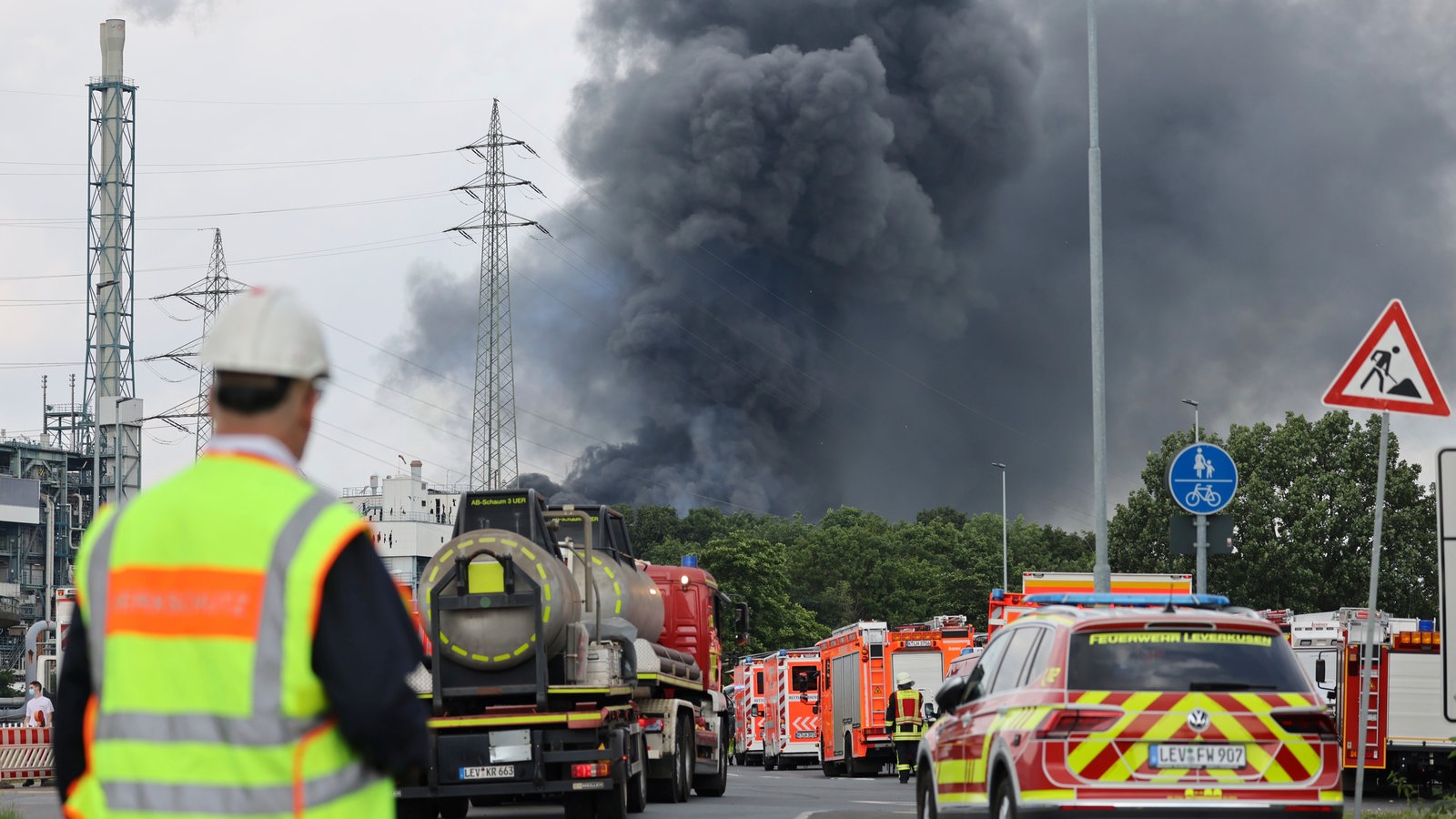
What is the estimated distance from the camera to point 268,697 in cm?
317

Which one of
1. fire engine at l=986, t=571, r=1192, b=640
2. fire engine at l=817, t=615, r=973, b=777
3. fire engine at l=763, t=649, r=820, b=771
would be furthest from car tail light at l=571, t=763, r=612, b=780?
fire engine at l=763, t=649, r=820, b=771

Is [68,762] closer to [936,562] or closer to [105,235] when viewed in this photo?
[105,235]

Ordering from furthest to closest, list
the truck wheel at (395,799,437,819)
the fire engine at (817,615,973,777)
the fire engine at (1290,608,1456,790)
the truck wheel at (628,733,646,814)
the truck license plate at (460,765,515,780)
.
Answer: the fire engine at (817,615,973,777) → the fire engine at (1290,608,1456,790) → the truck wheel at (628,733,646,814) → the truck wheel at (395,799,437,819) → the truck license plate at (460,765,515,780)

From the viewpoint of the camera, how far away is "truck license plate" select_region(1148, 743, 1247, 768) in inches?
376

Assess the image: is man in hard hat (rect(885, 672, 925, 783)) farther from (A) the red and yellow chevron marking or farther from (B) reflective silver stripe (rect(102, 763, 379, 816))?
(B) reflective silver stripe (rect(102, 763, 379, 816))

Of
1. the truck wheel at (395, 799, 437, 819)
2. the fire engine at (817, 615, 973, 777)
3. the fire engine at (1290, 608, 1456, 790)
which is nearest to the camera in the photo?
the truck wheel at (395, 799, 437, 819)

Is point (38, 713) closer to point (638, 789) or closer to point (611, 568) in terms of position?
point (611, 568)

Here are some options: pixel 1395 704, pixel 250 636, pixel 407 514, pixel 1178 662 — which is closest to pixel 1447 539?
pixel 1178 662

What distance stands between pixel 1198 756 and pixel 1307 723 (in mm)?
636

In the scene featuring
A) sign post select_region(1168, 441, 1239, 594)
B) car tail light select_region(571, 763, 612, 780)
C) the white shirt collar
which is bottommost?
car tail light select_region(571, 763, 612, 780)

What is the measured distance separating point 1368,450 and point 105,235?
53403 mm

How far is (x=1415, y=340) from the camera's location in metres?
11.2

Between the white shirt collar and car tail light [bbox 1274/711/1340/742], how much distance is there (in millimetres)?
7408

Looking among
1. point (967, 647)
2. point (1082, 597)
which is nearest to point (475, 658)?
point (1082, 597)
